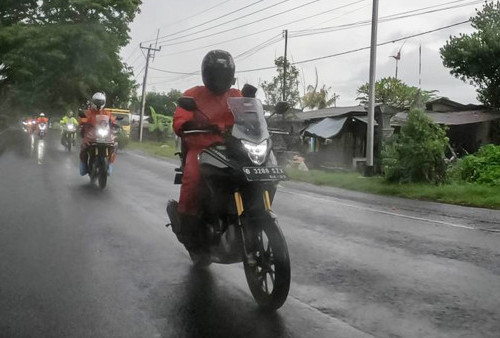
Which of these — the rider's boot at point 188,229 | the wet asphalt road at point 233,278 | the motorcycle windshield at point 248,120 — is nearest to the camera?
the wet asphalt road at point 233,278

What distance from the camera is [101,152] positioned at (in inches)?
465

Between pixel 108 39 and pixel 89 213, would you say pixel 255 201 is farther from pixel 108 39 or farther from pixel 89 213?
pixel 108 39

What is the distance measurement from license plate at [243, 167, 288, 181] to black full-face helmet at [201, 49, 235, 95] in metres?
1.20

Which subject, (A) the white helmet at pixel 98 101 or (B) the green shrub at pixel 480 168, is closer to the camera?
(A) the white helmet at pixel 98 101

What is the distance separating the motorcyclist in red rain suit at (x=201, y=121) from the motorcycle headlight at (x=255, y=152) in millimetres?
354

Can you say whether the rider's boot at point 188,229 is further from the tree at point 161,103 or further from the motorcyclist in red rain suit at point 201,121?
the tree at point 161,103

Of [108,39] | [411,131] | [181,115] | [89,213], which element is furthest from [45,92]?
[181,115]

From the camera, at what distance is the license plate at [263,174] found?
3920mm

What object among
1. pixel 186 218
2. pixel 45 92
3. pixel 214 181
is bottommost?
pixel 186 218

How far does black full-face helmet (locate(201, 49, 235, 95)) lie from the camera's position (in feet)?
15.9

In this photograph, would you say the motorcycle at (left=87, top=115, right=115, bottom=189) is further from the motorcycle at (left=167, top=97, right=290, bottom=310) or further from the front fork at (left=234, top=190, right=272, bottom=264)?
the front fork at (left=234, top=190, right=272, bottom=264)

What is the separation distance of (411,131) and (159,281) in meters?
12.3

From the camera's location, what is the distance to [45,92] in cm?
4053

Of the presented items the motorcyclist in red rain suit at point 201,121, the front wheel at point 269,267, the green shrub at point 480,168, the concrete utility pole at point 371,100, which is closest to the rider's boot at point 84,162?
the motorcyclist in red rain suit at point 201,121
